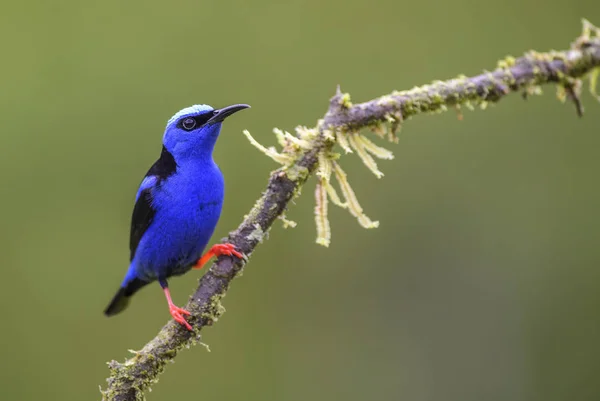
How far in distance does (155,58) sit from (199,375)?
4.06m

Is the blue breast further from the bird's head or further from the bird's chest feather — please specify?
the bird's head

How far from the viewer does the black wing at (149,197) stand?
513 cm

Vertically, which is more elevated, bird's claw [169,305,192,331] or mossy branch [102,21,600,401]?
mossy branch [102,21,600,401]

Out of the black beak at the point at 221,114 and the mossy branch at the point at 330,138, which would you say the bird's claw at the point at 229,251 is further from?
the black beak at the point at 221,114

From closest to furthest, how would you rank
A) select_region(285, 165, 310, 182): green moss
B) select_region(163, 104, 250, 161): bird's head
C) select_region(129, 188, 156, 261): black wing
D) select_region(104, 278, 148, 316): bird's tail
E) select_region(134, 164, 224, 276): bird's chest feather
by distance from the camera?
select_region(285, 165, 310, 182): green moss, select_region(134, 164, 224, 276): bird's chest feather, select_region(163, 104, 250, 161): bird's head, select_region(129, 188, 156, 261): black wing, select_region(104, 278, 148, 316): bird's tail

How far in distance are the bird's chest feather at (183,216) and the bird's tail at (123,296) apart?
0.55 metres

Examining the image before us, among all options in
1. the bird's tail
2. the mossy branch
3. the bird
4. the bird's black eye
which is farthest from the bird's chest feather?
the mossy branch

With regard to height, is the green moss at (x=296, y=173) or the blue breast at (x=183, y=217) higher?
the blue breast at (x=183, y=217)

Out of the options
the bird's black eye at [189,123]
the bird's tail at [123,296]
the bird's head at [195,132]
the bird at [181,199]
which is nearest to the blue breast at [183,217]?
the bird at [181,199]

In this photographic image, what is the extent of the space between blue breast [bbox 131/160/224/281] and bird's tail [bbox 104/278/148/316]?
50 centimetres

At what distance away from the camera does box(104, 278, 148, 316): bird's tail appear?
5.65 m

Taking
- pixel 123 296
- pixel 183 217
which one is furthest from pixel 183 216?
pixel 123 296

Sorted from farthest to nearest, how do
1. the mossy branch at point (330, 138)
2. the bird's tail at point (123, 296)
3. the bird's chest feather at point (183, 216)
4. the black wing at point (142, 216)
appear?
the bird's tail at point (123, 296)
the black wing at point (142, 216)
the bird's chest feather at point (183, 216)
the mossy branch at point (330, 138)

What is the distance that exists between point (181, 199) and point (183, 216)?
Result: 0.12 meters
